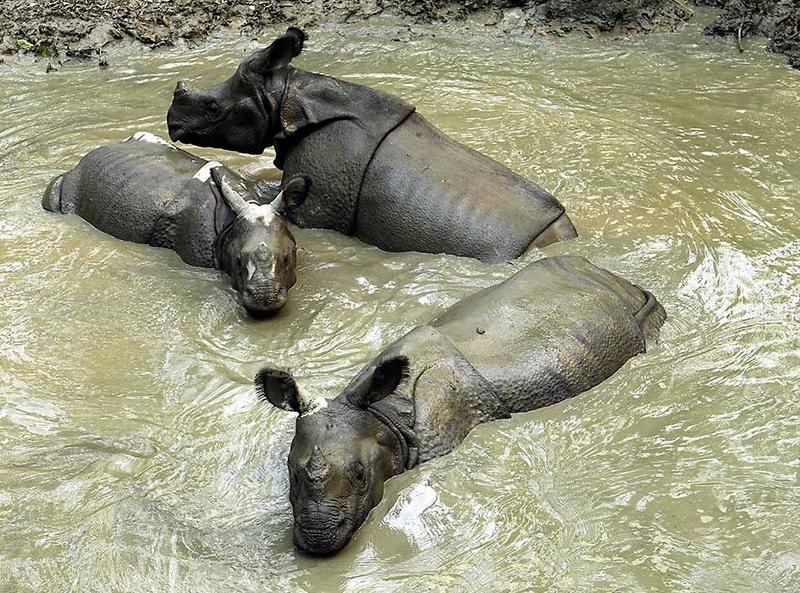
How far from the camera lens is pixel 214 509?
5.10 metres

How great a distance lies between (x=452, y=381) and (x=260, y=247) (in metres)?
2.34

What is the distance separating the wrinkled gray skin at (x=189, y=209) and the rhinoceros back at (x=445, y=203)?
2.13 ft

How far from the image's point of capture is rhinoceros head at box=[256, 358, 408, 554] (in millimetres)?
4691

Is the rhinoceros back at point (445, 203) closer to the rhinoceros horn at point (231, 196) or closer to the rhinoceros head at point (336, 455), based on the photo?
the rhinoceros horn at point (231, 196)

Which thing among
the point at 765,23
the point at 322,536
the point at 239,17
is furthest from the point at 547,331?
the point at 239,17

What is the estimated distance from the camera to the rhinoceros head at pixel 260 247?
6996mm

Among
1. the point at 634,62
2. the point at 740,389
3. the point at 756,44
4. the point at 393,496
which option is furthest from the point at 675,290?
the point at 756,44

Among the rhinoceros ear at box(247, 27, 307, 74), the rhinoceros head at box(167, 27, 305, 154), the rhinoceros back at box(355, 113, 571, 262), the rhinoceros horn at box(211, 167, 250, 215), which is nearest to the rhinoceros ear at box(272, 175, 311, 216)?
the rhinoceros horn at box(211, 167, 250, 215)

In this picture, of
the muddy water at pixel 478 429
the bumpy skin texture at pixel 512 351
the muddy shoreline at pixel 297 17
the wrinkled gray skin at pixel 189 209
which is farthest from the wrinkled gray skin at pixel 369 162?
the muddy shoreline at pixel 297 17

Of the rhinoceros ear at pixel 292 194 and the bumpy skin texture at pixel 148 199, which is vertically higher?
the rhinoceros ear at pixel 292 194

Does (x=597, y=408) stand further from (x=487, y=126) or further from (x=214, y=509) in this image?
(x=487, y=126)

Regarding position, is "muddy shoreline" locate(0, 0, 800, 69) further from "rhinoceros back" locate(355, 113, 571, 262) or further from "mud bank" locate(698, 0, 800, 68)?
"rhinoceros back" locate(355, 113, 571, 262)

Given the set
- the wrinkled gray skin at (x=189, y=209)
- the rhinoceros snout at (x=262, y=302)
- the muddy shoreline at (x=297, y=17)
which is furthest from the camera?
the muddy shoreline at (x=297, y=17)

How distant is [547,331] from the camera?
18.9 feet
